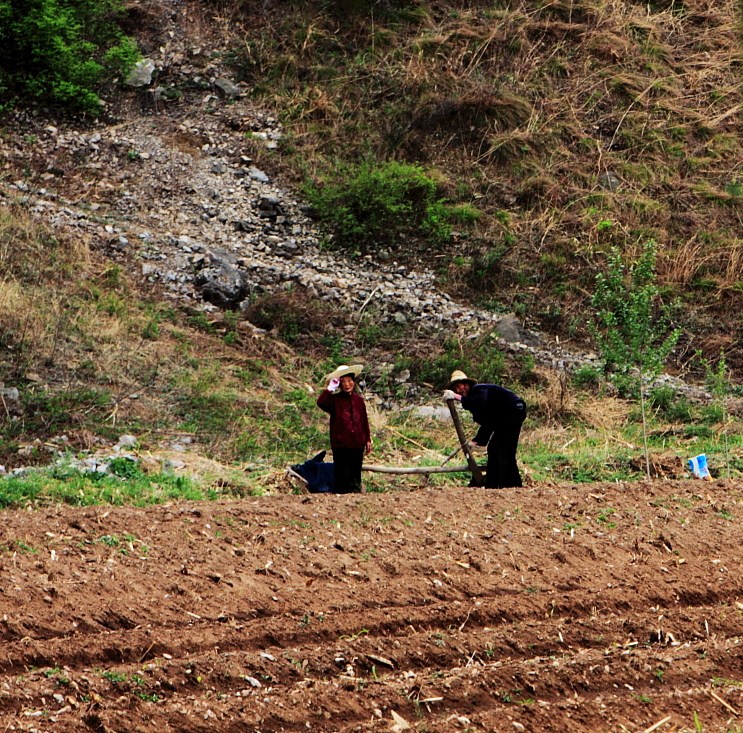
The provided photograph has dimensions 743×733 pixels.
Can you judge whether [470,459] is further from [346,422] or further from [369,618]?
[369,618]

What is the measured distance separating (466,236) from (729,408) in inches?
205

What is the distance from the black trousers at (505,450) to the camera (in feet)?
29.3

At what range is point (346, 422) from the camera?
8875 mm

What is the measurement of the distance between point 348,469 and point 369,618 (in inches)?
123

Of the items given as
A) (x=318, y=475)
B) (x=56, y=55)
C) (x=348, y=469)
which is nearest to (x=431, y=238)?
(x=56, y=55)

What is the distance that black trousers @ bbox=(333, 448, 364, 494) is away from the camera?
9.02 meters

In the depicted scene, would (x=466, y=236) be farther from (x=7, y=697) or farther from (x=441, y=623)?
(x=7, y=697)

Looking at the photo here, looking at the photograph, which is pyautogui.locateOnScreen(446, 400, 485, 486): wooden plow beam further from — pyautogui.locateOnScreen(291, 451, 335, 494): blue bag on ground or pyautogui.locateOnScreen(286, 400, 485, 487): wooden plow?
pyautogui.locateOnScreen(291, 451, 335, 494): blue bag on ground

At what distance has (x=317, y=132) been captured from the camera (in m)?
18.3

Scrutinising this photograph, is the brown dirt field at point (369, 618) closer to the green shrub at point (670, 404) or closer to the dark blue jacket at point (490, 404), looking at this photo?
the dark blue jacket at point (490, 404)

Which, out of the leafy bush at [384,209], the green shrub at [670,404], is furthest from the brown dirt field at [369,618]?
the leafy bush at [384,209]

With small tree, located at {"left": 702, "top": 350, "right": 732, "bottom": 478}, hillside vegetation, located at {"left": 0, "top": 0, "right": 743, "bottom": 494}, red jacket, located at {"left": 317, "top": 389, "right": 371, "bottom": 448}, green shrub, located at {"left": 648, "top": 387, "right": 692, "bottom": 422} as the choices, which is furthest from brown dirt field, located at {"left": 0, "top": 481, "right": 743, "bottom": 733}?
green shrub, located at {"left": 648, "top": 387, "right": 692, "bottom": 422}

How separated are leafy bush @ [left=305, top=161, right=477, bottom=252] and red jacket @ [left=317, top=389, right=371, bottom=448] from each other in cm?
766

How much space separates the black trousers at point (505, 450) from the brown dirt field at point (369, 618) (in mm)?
952
